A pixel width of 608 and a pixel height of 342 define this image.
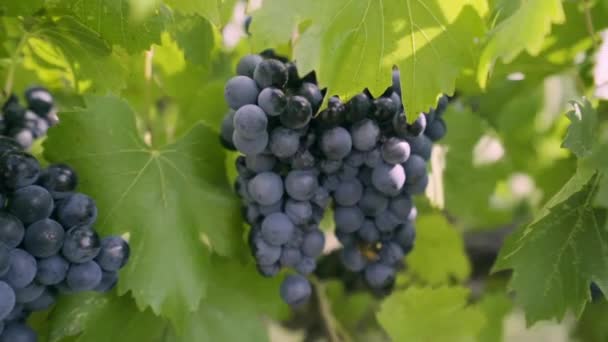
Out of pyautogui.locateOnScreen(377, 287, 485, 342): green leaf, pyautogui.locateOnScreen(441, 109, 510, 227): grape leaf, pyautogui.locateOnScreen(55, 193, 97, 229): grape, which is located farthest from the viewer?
pyautogui.locateOnScreen(441, 109, 510, 227): grape leaf

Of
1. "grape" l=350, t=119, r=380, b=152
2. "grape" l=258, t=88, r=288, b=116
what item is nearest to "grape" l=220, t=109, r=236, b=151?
"grape" l=258, t=88, r=288, b=116

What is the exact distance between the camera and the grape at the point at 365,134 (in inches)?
43.3

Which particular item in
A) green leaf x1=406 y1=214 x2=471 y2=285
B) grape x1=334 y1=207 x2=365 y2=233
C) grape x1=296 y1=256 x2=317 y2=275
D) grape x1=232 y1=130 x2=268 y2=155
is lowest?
green leaf x1=406 y1=214 x2=471 y2=285

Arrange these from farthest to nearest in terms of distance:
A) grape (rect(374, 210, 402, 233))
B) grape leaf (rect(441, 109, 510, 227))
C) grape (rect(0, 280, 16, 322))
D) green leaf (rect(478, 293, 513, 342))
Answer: grape leaf (rect(441, 109, 510, 227)) < green leaf (rect(478, 293, 513, 342)) < grape (rect(374, 210, 402, 233)) < grape (rect(0, 280, 16, 322))

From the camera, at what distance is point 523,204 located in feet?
8.49

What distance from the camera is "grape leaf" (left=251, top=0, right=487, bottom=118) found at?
1.05 meters

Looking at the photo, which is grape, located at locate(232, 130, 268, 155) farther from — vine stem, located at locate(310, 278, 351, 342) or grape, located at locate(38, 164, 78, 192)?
vine stem, located at locate(310, 278, 351, 342)

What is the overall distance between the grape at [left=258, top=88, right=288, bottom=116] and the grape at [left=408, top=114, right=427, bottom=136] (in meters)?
0.21

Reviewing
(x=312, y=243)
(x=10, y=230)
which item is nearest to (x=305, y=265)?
(x=312, y=243)

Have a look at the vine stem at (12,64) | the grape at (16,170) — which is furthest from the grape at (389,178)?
the vine stem at (12,64)

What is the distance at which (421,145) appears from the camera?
118 centimetres

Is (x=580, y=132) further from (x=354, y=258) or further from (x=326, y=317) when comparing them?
(x=326, y=317)

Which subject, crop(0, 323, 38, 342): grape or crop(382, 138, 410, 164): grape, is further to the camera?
crop(382, 138, 410, 164): grape

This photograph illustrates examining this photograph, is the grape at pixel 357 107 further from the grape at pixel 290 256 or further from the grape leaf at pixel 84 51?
the grape leaf at pixel 84 51
